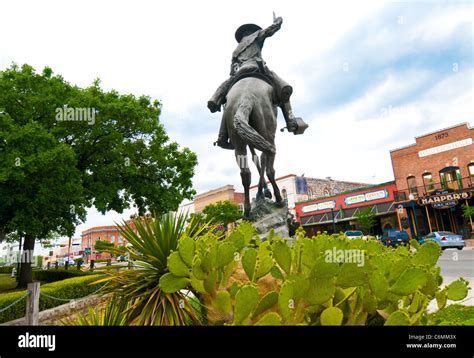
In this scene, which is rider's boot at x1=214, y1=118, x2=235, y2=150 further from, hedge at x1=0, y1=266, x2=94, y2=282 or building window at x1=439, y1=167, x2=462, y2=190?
building window at x1=439, y1=167, x2=462, y2=190

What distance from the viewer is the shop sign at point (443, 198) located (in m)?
24.3

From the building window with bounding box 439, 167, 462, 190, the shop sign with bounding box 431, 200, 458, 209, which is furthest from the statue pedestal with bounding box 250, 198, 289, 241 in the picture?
the building window with bounding box 439, 167, 462, 190

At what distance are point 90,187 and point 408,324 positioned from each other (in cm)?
1587

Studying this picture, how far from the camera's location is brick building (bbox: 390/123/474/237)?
25.2 m

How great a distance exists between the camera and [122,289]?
2529 mm

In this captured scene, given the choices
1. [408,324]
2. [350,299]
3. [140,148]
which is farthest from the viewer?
[140,148]

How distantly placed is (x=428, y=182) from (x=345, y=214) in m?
7.79

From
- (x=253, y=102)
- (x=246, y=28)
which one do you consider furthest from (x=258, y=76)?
(x=246, y=28)

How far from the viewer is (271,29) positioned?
4.88 meters

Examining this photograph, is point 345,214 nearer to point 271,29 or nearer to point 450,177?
point 450,177

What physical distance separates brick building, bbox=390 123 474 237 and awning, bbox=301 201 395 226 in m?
1.08

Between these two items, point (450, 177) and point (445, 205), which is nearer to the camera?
point (445, 205)
